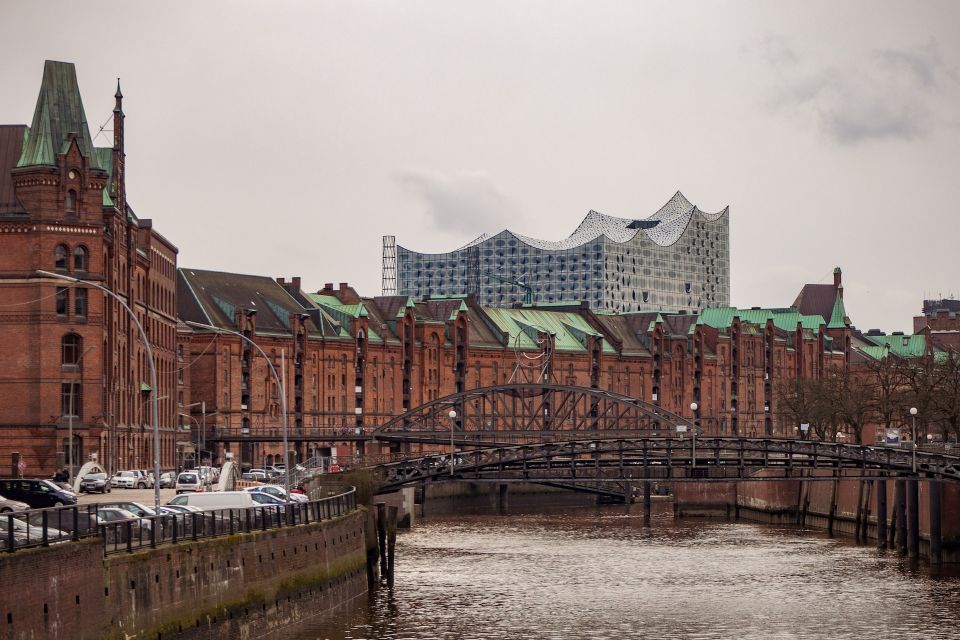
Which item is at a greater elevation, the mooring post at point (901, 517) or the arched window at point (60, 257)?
the arched window at point (60, 257)

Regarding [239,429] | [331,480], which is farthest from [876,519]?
[239,429]

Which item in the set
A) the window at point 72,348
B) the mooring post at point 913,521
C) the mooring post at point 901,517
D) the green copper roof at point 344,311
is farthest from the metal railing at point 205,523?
the green copper roof at point 344,311

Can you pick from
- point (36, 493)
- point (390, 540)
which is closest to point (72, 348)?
point (36, 493)

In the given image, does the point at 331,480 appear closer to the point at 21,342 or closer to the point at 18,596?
the point at 21,342

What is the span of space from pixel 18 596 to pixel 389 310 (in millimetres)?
158235

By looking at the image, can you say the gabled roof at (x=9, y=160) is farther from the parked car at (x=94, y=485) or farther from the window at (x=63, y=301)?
the parked car at (x=94, y=485)

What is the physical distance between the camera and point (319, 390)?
17688cm

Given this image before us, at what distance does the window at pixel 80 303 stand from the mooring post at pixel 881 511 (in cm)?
4960

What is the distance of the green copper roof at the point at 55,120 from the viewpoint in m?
113

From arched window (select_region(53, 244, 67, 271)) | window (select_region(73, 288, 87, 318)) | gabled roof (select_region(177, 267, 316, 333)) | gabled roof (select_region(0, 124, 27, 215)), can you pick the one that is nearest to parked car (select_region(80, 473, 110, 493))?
window (select_region(73, 288, 87, 318))

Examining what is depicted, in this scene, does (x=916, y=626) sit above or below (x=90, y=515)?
below

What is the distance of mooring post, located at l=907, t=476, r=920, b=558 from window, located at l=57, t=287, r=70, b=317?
172 feet

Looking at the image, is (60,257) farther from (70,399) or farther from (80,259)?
(70,399)

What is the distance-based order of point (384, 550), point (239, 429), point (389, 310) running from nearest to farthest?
point (384, 550)
point (239, 429)
point (389, 310)
